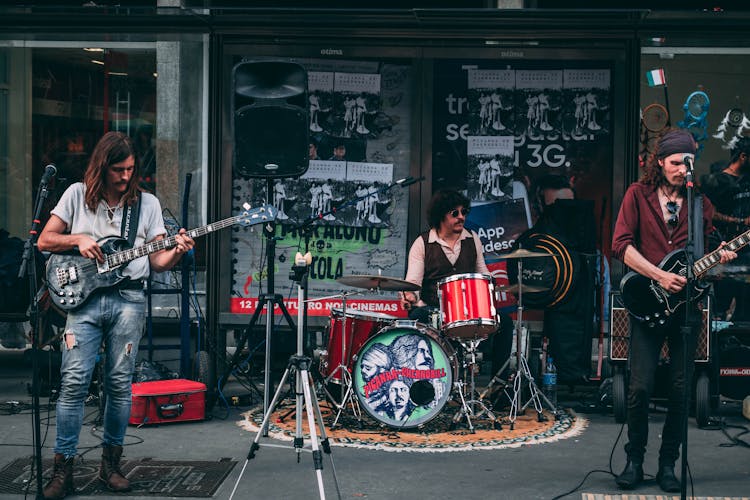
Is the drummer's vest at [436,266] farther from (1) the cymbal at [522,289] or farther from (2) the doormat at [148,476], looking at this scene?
(2) the doormat at [148,476]

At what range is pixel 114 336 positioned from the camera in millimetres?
5461

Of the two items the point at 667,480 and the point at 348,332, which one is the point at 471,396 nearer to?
the point at 348,332

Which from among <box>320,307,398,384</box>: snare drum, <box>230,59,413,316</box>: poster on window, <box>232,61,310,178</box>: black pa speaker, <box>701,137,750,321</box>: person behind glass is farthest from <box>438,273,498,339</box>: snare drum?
<box>701,137,750,321</box>: person behind glass

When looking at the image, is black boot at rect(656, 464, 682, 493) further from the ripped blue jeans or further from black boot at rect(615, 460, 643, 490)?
the ripped blue jeans

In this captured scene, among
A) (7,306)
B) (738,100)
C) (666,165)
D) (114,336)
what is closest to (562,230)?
(738,100)

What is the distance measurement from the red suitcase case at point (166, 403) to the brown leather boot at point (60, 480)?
175cm

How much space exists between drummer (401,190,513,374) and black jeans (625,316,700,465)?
226cm

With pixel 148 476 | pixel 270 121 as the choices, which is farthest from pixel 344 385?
pixel 270 121

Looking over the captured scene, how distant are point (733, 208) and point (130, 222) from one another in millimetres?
5312

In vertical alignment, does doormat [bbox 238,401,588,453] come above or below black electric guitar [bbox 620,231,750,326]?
below

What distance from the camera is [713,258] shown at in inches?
204

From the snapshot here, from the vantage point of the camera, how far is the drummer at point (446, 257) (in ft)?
25.8

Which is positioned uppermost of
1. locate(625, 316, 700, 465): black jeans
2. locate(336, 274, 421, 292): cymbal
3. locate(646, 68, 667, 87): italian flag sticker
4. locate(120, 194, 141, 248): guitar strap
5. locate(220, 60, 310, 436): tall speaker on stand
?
locate(646, 68, 667, 87): italian flag sticker

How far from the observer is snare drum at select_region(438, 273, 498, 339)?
7.01m
